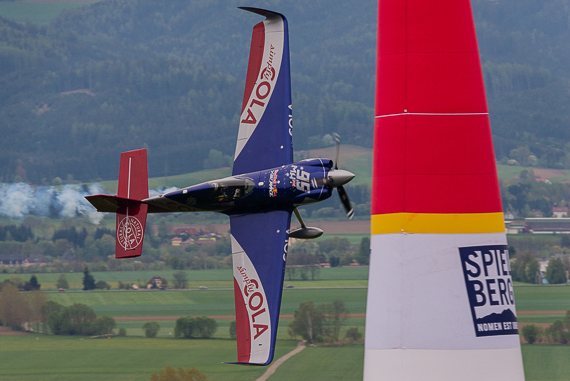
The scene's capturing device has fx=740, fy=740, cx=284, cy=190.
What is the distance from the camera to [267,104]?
42.3 feet

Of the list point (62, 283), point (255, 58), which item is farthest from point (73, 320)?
point (255, 58)

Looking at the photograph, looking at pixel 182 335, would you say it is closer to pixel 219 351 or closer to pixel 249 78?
pixel 219 351

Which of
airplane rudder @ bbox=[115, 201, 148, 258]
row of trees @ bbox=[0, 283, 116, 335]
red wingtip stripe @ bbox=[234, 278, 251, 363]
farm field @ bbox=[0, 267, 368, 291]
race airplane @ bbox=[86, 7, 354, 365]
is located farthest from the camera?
farm field @ bbox=[0, 267, 368, 291]

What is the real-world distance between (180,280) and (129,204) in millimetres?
145973

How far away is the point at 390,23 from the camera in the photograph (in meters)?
8.38

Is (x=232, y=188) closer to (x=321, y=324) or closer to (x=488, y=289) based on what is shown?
(x=488, y=289)

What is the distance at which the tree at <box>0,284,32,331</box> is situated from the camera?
395ft

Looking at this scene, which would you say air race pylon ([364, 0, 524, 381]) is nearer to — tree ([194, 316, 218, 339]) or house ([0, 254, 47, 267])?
tree ([194, 316, 218, 339])

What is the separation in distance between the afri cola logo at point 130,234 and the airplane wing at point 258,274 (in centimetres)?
257

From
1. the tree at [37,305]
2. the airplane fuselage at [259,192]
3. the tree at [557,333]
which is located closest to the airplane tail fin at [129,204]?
the airplane fuselage at [259,192]

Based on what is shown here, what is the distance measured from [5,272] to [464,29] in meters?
176

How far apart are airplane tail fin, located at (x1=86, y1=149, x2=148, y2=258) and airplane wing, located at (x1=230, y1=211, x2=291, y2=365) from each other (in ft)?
8.28

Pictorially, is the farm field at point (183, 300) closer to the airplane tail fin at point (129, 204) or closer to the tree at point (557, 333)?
the tree at point (557, 333)

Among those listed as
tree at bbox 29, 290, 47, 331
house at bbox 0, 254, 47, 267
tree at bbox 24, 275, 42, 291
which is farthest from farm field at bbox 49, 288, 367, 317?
house at bbox 0, 254, 47, 267
